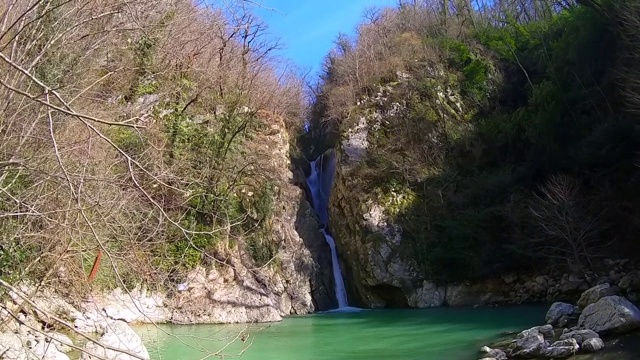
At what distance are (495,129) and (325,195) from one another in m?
7.92

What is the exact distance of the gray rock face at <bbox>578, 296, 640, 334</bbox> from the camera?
8.21m

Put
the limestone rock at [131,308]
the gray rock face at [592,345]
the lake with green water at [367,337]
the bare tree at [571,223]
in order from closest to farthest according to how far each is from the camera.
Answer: the gray rock face at [592,345] → the lake with green water at [367,337] → the limestone rock at [131,308] → the bare tree at [571,223]

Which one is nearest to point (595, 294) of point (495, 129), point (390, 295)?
point (390, 295)

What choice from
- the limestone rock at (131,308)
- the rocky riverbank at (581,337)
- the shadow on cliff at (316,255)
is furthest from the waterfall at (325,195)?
the rocky riverbank at (581,337)

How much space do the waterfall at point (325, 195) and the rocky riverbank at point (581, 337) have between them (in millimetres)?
11143

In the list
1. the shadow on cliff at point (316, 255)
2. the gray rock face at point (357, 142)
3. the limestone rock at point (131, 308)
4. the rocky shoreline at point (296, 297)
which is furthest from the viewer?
the gray rock face at point (357, 142)

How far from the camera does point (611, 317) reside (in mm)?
8352

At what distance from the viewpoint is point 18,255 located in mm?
6820

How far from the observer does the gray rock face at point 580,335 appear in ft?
25.3

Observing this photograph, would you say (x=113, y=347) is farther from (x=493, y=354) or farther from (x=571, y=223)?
(x=571, y=223)

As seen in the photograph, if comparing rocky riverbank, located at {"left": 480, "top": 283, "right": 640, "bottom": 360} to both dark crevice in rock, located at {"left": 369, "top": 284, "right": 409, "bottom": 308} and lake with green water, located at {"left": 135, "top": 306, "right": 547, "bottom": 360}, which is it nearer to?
lake with green water, located at {"left": 135, "top": 306, "right": 547, "bottom": 360}

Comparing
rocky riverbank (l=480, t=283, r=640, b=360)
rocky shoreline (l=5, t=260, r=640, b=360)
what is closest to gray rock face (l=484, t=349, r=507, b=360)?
rocky riverbank (l=480, t=283, r=640, b=360)

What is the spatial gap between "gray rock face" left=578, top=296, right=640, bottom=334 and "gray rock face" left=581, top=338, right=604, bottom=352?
0.97m

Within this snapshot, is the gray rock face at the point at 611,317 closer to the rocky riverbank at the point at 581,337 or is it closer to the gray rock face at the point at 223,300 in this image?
the rocky riverbank at the point at 581,337
